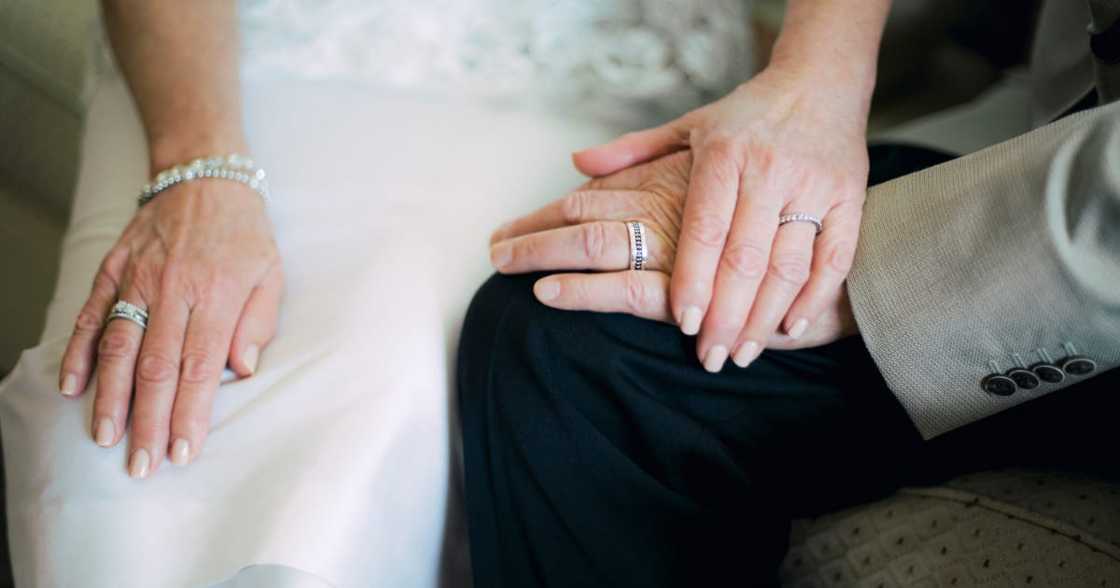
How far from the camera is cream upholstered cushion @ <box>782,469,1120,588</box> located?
22.2 inches

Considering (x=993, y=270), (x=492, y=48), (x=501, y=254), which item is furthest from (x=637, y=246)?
(x=492, y=48)

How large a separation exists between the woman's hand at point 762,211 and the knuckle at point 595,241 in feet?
0.21

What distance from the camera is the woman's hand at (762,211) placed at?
616 millimetres

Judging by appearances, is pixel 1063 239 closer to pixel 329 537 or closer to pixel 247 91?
pixel 329 537

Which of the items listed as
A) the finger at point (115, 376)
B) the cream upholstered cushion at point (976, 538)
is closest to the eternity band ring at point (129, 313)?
the finger at point (115, 376)

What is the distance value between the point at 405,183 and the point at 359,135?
0.10 metres

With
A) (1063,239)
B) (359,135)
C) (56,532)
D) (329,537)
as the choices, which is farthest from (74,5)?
(1063,239)

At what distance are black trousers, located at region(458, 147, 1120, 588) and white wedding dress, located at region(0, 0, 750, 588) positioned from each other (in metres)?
0.07

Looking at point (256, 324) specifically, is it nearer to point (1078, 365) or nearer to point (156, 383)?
point (156, 383)

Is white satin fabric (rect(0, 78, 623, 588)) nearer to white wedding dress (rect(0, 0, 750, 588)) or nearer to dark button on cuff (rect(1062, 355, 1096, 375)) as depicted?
white wedding dress (rect(0, 0, 750, 588))

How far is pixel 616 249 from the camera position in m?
0.65

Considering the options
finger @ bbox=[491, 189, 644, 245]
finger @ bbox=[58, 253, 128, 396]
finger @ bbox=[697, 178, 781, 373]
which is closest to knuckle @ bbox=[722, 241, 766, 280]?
finger @ bbox=[697, 178, 781, 373]

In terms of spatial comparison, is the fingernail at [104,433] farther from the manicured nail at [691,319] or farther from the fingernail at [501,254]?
the manicured nail at [691,319]

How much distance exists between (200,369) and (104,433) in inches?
3.4
